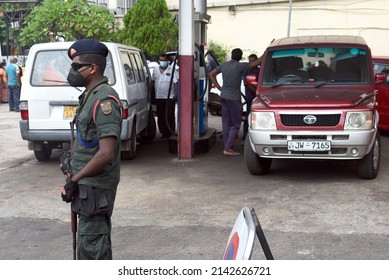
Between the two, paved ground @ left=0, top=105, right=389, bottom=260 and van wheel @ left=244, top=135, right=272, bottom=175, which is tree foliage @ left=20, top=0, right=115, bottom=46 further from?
van wheel @ left=244, top=135, right=272, bottom=175

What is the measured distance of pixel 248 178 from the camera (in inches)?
355

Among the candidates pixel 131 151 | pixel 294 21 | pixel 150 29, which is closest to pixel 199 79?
pixel 131 151

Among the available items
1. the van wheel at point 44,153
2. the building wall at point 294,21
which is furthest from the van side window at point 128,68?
the building wall at point 294,21

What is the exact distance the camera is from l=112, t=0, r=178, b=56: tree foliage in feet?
84.5

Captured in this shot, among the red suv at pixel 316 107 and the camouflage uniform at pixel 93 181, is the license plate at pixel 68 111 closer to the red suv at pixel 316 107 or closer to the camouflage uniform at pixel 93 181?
the red suv at pixel 316 107

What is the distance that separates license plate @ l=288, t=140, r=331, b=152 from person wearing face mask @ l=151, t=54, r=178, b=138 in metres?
3.66

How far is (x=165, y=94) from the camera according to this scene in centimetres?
1237

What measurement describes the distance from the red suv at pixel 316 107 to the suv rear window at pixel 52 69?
2477 millimetres

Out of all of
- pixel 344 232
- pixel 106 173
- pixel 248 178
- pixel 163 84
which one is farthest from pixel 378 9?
pixel 106 173

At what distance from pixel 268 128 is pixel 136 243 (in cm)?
306

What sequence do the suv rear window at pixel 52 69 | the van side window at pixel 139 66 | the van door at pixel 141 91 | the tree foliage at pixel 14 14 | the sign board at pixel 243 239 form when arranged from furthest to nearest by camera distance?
the tree foliage at pixel 14 14, the van side window at pixel 139 66, the van door at pixel 141 91, the suv rear window at pixel 52 69, the sign board at pixel 243 239

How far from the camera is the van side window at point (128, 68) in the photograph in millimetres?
10281

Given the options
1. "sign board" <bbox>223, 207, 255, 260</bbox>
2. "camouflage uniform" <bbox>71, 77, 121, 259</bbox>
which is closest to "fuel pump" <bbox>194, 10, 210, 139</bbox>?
"camouflage uniform" <bbox>71, 77, 121, 259</bbox>
